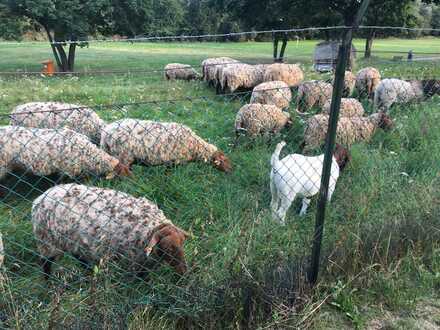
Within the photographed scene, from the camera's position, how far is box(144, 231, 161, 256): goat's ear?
11.4ft

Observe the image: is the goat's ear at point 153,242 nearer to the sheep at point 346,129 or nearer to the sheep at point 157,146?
the sheep at point 157,146

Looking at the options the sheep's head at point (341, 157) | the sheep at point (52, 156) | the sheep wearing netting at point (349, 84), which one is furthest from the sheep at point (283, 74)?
the sheep at point (52, 156)

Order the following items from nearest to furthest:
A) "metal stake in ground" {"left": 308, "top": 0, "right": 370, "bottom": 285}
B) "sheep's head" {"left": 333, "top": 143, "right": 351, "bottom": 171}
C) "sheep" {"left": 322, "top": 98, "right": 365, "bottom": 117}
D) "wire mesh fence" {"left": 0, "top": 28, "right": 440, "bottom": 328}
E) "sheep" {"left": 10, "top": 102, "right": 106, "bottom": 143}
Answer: "metal stake in ground" {"left": 308, "top": 0, "right": 370, "bottom": 285}
"wire mesh fence" {"left": 0, "top": 28, "right": 440, "bottom": 328}
"sheep's head" {"left": 333, "top": 143, "right": 351, "bottom": 171}
"sheep" {"left": 10, "top": 102, "right": 106, "bottom": 143}
"sheep" {"left": 322, "top": 98, "right": 365, "bottom": 117}

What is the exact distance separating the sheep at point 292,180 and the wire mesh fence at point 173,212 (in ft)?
0.05

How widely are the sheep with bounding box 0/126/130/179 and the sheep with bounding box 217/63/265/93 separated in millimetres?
7260

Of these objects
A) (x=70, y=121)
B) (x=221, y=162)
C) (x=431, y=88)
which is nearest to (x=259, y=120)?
(x=221, y=162)

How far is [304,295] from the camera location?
3271mm

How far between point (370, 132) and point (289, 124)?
1364 mm

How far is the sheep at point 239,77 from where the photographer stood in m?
12.5

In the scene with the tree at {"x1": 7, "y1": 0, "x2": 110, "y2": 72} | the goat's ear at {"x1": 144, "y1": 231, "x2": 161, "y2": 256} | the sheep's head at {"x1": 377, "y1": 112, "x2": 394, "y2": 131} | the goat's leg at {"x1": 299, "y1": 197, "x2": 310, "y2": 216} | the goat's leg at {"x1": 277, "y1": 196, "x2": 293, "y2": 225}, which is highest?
the tree at {"x1": 7, "y1": 0, "x2": 110, "y2": 72}

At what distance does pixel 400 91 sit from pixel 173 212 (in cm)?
678

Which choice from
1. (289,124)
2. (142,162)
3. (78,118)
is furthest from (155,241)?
(289,124)

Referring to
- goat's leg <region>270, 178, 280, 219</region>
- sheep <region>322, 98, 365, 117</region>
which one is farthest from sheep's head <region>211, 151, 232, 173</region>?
sheep <region>322, 98, 365, 117</region>

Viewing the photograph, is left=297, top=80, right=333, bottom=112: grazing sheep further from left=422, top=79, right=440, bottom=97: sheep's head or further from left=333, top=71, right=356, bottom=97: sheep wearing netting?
left=422, top=79, right=440, bottom=97: sheep's head
